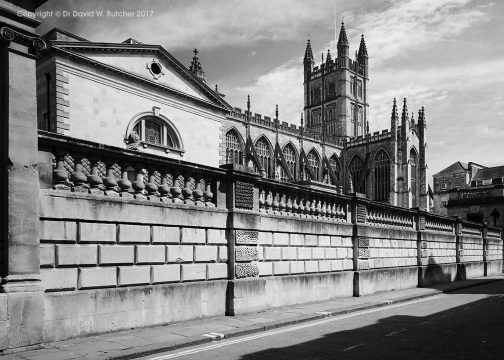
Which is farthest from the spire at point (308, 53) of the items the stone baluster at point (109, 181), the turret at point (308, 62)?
the stone baluster at point (109, 181)

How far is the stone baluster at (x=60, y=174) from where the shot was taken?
8.30 metres

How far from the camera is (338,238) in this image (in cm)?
1612

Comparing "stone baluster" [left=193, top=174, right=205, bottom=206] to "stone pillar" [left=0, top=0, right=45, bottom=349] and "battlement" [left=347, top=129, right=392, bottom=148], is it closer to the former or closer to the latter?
"stone pillar" [left=0, top=0, right=45, bottom=349]

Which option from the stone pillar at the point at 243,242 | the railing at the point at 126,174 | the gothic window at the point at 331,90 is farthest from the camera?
the gothic window at the point at 331,90

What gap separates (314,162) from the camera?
74688 mm

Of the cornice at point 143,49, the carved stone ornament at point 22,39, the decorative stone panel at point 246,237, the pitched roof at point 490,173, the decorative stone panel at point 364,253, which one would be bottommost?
the decorative stone panel at point 364,253

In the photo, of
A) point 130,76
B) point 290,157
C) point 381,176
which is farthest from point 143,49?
point 381,176

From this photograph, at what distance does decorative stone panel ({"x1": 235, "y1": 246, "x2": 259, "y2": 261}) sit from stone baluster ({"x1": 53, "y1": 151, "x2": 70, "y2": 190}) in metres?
4.75

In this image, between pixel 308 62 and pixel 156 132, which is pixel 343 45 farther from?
pixel 156 132

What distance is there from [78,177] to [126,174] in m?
1.12

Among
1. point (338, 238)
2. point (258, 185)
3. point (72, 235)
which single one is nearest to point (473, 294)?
point (338, 238)

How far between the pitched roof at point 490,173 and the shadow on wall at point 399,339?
244ft

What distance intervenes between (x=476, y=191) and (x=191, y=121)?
42.2 m

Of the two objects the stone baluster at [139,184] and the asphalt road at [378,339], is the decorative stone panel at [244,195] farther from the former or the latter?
the asphalt road at [378,339]
